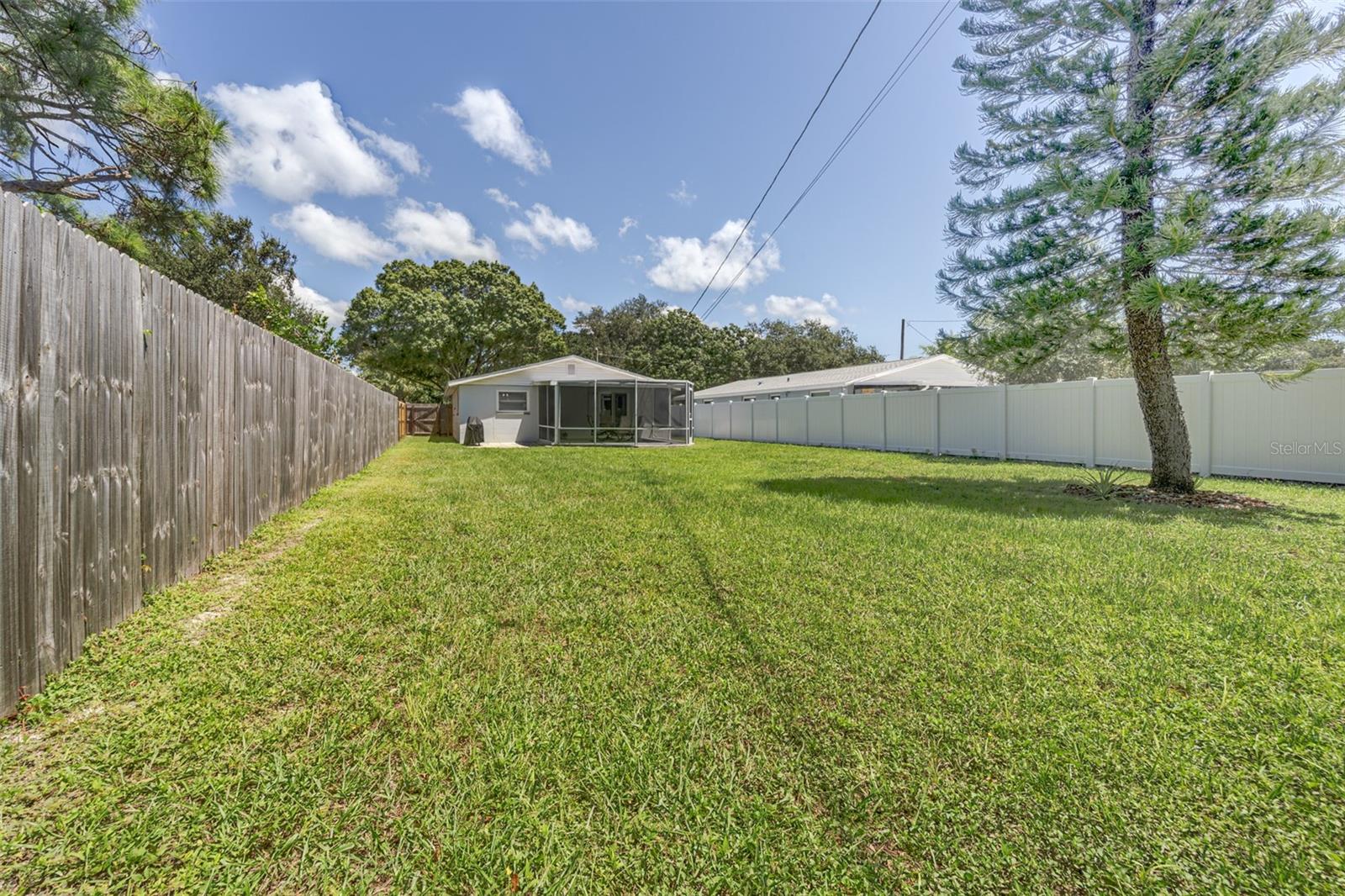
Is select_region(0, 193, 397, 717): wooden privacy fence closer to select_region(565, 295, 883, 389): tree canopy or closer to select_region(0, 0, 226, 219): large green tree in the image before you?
select_region(0, 0, 226, 219): large green tree

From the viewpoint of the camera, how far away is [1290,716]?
1.91 m

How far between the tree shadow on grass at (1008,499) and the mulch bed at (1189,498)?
15cm

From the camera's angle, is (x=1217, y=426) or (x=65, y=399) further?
(x=1217, y=426)

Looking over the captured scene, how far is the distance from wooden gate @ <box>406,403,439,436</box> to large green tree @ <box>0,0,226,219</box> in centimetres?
1824

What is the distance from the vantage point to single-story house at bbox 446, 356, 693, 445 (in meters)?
17.3

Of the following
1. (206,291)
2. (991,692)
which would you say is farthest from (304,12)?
(206,291)

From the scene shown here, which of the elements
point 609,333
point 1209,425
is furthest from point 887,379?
point 609,333

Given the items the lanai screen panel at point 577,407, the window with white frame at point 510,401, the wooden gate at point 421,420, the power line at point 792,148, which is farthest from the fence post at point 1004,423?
the wooden gate at point 421,420

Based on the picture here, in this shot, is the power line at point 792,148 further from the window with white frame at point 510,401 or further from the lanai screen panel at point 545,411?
the window with white frame at point 510,401

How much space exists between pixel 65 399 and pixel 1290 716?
4.78m

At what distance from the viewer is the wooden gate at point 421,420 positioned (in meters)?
22.9

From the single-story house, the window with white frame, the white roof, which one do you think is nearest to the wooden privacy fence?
the single-story house

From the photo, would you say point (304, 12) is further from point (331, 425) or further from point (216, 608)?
point (216, 608)

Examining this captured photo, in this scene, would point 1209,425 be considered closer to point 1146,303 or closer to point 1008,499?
point 1146,303
